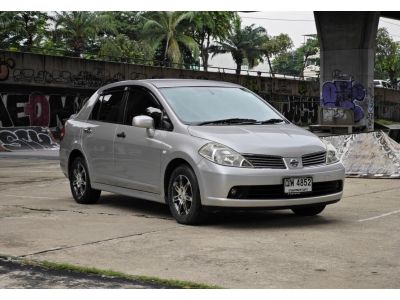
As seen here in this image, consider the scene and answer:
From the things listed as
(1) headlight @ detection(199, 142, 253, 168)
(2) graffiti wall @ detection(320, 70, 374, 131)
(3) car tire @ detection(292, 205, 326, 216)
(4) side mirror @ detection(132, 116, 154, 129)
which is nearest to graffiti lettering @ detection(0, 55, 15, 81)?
(2) graffiti wall @ detection(320, 70, 374, 131)

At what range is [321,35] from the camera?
33562 millimetres

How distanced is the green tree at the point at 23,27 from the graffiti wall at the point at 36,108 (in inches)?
666

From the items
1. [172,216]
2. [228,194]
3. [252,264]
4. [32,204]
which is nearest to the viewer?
[252,264]

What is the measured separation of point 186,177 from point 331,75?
90.9 ft

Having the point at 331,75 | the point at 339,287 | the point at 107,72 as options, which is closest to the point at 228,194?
the point at 339,287

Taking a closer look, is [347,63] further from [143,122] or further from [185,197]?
[185,197]

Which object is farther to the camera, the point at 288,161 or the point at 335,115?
the point at 335,115

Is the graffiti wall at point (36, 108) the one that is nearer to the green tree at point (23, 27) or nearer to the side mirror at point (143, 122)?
the green tree at point (23, 27)

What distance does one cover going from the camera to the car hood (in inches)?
290

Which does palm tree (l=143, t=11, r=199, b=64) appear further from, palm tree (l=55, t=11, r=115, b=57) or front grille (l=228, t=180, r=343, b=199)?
front grille (l=228, t=180, r=343, b=199)

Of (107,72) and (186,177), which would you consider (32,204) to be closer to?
(186,177)

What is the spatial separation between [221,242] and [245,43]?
77.0 metres

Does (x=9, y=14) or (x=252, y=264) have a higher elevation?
(x=9, y=14)

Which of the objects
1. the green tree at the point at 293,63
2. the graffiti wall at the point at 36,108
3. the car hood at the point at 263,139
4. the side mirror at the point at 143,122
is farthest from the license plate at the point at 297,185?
the green tree at the point at 293,63
